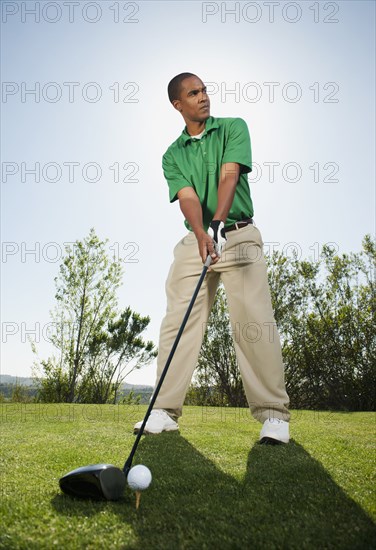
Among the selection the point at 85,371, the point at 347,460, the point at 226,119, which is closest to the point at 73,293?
the point at 85,371

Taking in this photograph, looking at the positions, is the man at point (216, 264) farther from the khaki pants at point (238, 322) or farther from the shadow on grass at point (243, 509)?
the shadow on grass at point (243, 509)

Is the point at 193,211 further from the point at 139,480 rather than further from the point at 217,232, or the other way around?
the point at 139,480

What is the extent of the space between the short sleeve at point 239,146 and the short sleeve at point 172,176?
0.43 m

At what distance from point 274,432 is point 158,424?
2.98 ft

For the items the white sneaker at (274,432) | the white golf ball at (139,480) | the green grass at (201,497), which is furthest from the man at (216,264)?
the white golf ball at (139,480)

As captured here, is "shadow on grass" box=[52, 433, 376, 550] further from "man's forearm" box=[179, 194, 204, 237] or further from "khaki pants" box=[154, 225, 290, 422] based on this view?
"man's forearm" box=[179, 194, 204, 237]

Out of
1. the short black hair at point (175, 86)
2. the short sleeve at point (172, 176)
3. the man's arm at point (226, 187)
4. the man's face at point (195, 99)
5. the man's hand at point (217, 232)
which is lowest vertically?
the man's hand at point (217, 232)

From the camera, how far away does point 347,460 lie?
241 cm

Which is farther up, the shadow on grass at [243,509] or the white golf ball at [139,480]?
the white golf ball at [139,480]

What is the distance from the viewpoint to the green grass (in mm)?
1308

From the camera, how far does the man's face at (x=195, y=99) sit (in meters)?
3.86

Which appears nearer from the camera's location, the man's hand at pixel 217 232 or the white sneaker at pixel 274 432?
the white sneaker at pixel 274 432

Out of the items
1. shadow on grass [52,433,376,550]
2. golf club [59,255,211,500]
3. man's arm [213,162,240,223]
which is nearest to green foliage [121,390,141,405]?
man's arm [213,162,240,223]

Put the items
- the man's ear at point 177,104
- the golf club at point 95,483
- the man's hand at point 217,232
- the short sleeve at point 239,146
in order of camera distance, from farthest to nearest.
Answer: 1. the man's ear at point 177,104
2. the short sleeve at point 239,146
3. the man's hand at point 217,232
4. the golf club at point 95,483
